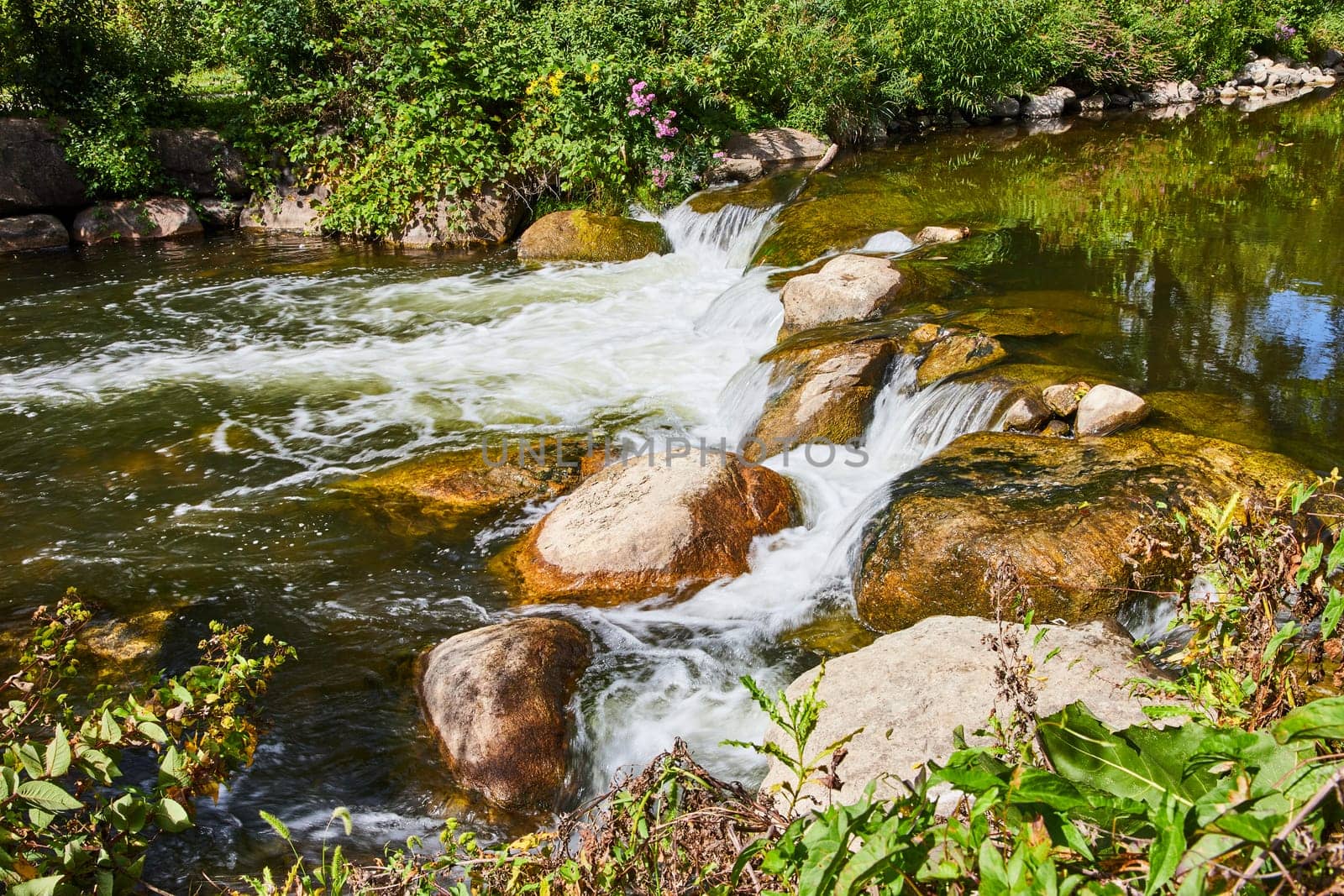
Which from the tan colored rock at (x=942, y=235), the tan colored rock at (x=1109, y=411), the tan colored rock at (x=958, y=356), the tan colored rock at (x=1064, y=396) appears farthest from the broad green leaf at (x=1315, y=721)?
the tan colored rock at (x=942, y=235)

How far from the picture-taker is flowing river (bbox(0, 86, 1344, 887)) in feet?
15.7

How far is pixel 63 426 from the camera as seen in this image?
811 cm

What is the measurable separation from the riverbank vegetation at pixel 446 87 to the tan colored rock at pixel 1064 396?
863 cm

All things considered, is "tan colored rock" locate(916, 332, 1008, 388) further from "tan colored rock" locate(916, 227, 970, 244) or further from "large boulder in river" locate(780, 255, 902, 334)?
"tan colored rock" locate(916, 227, 970, 244)

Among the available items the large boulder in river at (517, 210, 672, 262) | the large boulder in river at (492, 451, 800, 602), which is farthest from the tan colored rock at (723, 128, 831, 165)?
the large boulder in river at (492, 451, 800, 602)

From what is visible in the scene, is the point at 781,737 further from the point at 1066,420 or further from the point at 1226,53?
the point at 1226,53

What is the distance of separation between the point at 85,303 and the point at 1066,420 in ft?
37.7

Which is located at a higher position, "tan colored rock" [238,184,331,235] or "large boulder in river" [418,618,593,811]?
"tan colored rock" [238,184,331,235]

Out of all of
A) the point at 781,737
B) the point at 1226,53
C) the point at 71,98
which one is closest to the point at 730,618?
the point at 781,737

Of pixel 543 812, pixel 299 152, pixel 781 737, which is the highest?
pixel 299 152

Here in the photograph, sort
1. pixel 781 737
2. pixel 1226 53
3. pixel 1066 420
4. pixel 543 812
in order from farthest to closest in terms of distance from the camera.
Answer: pixel 1226 53 < pixel 1066 420 < pixel 543 812 < pixel 781 737

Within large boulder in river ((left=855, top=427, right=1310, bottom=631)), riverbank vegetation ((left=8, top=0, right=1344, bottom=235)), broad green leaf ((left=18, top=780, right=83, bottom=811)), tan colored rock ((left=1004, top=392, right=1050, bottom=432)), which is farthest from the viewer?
riverbank vegetation ((left=8, top=0, right=1344, bottom=235))

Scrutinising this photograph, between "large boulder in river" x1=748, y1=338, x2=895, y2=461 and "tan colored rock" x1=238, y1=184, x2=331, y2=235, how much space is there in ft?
34.3

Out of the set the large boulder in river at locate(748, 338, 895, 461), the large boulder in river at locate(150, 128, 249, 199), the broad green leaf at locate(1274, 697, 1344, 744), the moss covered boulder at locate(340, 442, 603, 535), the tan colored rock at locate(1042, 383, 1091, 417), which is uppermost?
the broad green leaf at locate(1274, 697, 1344, 744)
